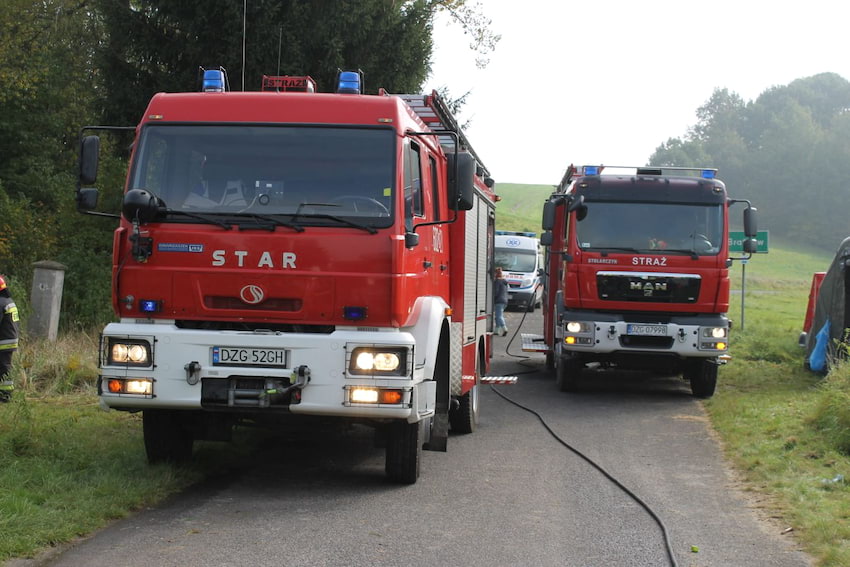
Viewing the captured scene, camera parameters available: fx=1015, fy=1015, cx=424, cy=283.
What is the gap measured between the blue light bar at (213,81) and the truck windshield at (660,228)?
7.03 metres

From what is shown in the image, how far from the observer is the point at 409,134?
7484 mm

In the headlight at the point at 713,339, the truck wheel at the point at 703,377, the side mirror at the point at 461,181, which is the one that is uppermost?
the side mirror at the point at 461,181

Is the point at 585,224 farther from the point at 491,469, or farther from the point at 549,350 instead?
the point at 491,469

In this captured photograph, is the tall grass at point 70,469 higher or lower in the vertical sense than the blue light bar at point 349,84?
lower

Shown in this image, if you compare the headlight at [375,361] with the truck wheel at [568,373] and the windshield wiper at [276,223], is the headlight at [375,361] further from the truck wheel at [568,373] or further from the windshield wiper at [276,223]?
the truck wheel at [568,373]

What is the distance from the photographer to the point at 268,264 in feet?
22.9

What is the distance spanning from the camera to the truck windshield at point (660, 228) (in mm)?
13680

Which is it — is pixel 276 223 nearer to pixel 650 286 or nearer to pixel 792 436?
pixel 792 436

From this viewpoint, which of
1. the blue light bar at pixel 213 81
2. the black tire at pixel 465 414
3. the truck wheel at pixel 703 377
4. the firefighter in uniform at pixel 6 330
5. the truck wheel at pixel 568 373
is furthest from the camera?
the truck wheel at pixel 568 373

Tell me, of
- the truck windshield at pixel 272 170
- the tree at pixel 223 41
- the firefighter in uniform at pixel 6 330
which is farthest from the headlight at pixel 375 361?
the tree at pixel 223 41

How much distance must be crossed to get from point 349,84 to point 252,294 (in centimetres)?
219

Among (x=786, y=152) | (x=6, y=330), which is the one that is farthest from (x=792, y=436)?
(x=786, y=152)

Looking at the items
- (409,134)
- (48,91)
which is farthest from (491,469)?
(48,91)

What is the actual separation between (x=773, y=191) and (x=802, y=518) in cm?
10525
